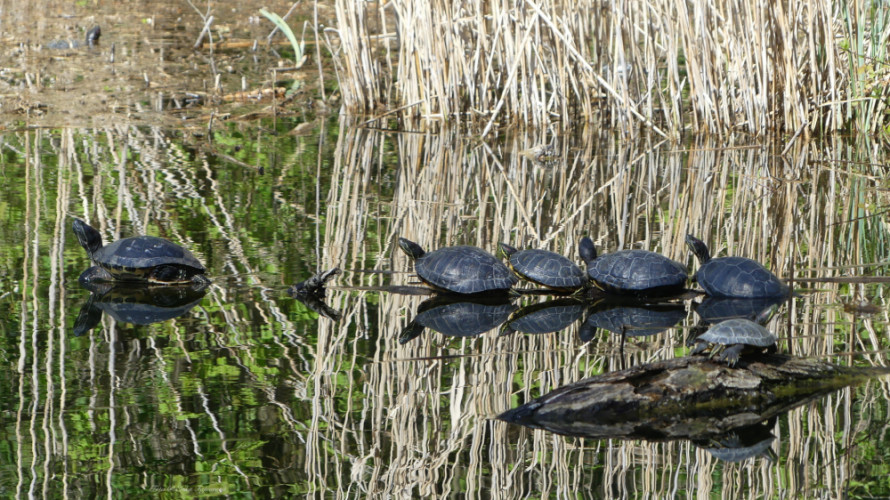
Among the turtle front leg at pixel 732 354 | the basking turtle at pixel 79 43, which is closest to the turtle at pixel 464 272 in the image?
the turtle front leg at pixel 732 354

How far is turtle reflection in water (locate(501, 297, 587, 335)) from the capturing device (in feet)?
14.8

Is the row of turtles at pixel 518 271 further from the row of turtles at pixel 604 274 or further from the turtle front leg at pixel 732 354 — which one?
the turtle front leg at pixel 732 354

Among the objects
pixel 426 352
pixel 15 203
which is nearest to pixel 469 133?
pixel 15 203

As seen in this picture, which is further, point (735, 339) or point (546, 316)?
point (546, 316)

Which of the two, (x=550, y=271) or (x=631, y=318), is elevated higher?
(x=550, y=271)

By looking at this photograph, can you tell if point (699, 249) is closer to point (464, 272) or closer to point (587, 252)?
point (587, 252)

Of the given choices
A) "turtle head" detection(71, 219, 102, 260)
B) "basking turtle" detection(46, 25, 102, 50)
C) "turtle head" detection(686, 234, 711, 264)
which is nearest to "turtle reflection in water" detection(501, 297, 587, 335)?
"turtle head" detection(686, 234, 711, 264)

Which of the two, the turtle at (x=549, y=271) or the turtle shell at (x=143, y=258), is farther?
the turtle shell at (x=143, y=258)

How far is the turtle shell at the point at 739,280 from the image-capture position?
482cm

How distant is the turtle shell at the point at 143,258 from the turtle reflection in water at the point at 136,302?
3.1 inches

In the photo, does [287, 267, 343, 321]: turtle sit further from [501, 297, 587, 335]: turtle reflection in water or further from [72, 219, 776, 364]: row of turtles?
[501, 297, 587, 335]: turtle reflection in water

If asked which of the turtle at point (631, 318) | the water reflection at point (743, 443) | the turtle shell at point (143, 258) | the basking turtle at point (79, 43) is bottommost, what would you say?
the water reflection at point (743, 443)

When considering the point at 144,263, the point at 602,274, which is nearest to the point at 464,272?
the point at 602,274

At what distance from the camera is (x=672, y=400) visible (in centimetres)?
344
